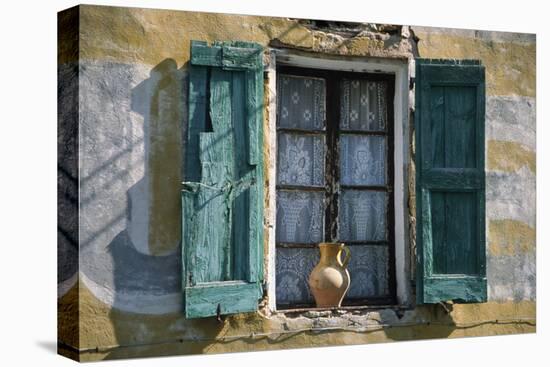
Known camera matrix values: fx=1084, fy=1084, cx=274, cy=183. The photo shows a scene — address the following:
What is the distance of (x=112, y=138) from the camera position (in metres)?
6.56

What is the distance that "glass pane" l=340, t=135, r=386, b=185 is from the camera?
7.66 m

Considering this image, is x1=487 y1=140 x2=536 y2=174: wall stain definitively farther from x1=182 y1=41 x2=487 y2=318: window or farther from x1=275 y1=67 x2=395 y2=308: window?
x1=275 y1=67 x2=395 y2=308: window

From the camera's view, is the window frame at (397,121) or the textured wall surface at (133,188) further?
the window frame at (397,121)

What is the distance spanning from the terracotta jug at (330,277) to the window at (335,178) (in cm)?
23

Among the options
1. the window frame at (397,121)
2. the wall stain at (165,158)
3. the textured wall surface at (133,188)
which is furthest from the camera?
the window frame at (397,121)

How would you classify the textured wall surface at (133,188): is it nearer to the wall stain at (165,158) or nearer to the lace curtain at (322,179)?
the wall stain at (165,158)

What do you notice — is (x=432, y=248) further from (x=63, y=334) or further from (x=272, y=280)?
(x=63, y=334)

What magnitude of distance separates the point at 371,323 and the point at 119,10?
267 centimetres

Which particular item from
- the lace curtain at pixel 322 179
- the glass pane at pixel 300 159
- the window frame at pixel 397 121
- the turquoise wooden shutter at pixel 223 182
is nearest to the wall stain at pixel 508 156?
the window frame at pixel 397 121

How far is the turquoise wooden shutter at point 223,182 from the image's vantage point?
6.67m

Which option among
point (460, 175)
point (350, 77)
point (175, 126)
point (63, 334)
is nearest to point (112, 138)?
point (175, 126)

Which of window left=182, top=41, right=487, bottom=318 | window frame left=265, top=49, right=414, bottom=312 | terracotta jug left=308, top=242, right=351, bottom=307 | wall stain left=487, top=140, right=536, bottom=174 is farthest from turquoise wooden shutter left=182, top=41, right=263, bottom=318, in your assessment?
wall stain left=487, top=140, right=536, bottom=174

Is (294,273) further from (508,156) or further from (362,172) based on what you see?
(508,156)

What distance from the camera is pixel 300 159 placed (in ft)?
24.7
